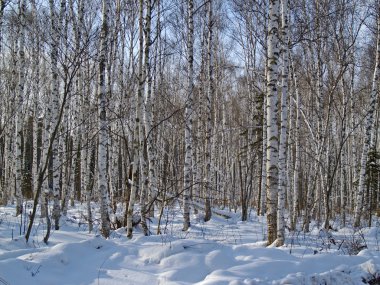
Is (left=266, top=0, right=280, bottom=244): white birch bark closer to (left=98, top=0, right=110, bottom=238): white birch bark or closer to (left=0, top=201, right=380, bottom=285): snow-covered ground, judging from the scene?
(left=0, top=201, right=380, bottom=285): snow-covered ground

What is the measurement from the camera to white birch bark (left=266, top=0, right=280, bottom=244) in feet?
22.8

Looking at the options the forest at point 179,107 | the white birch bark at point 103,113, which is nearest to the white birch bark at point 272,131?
the forest at point 179,107

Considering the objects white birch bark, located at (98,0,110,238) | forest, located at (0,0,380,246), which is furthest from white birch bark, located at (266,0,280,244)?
white birch bark, located at (98,0,110,238)

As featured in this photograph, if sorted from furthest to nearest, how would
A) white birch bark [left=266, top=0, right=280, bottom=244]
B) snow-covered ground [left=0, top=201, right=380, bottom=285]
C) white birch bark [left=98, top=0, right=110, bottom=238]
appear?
1. white birch bark [left=98, top=0, right=110, bottom=238]
2. white birch bark [left=266, top=0, right=280, bottom=244]
3. snow-covered ground [left=0, top=201, right=380, bottom=285]

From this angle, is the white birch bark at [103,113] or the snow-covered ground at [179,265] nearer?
Answer: the snow-covered ground at [179,265]

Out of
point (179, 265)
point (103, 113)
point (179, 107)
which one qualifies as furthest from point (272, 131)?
point (179, 107)

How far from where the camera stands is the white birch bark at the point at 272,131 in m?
6.96

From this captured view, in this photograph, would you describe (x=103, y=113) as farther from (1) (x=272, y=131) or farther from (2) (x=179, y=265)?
(2) (x=179, y=265)

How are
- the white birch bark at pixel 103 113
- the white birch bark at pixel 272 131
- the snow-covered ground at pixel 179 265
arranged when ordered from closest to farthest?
the snow-covered ground at pixel 179 265
the white birch bark at pixel 272 131
the white birch bark at pixel 103 113

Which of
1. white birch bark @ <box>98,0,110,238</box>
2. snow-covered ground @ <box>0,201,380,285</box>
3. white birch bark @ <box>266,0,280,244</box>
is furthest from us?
white birch bark @ <box>98,0,110,238</box>

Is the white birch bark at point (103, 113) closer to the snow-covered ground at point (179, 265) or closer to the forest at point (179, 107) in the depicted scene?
the forest at point (179, 107)

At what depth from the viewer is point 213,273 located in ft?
15.3

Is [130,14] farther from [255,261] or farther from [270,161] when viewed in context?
[255,261]

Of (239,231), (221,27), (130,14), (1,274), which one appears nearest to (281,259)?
(1,274)
